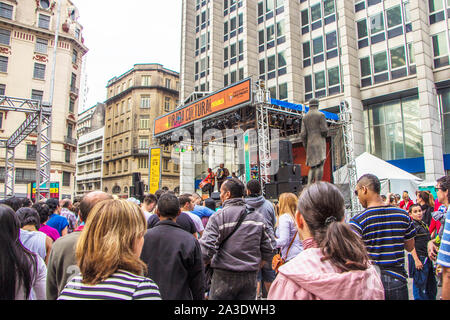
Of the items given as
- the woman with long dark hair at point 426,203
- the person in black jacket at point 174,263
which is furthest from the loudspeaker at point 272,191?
the person in black jacket at point 174,263

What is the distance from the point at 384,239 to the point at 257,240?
4.59 ft

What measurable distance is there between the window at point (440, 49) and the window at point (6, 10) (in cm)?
3939

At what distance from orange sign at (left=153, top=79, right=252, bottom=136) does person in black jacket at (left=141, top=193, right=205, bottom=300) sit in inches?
506

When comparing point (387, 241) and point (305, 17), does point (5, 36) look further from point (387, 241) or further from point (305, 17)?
point (387, 241)

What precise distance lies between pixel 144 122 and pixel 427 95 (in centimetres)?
3810

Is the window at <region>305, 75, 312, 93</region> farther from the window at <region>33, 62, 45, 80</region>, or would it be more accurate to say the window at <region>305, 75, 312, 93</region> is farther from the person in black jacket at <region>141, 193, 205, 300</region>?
the window at <region>33, 62, 45, 80</region>

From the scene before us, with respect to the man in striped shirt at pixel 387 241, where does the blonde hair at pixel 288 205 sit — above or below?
above

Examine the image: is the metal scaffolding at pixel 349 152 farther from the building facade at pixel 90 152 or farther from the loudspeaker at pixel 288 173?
the building facade at pixel 90 152

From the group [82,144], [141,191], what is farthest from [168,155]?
[141,191]

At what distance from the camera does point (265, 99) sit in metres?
15.0

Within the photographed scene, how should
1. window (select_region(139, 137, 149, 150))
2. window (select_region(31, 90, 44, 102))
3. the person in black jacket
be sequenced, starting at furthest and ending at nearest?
1. window (select_region(139, 137, 149, 150))
2. window (select_region(31, 90, 44, 102))
3. the person in black jacket

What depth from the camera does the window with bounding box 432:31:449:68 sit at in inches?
775

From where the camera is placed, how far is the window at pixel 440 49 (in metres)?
19.7

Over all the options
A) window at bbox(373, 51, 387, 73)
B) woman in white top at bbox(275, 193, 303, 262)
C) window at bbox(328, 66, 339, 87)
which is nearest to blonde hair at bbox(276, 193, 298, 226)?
woman in white top at bbox(275, 193, 303, 262)
